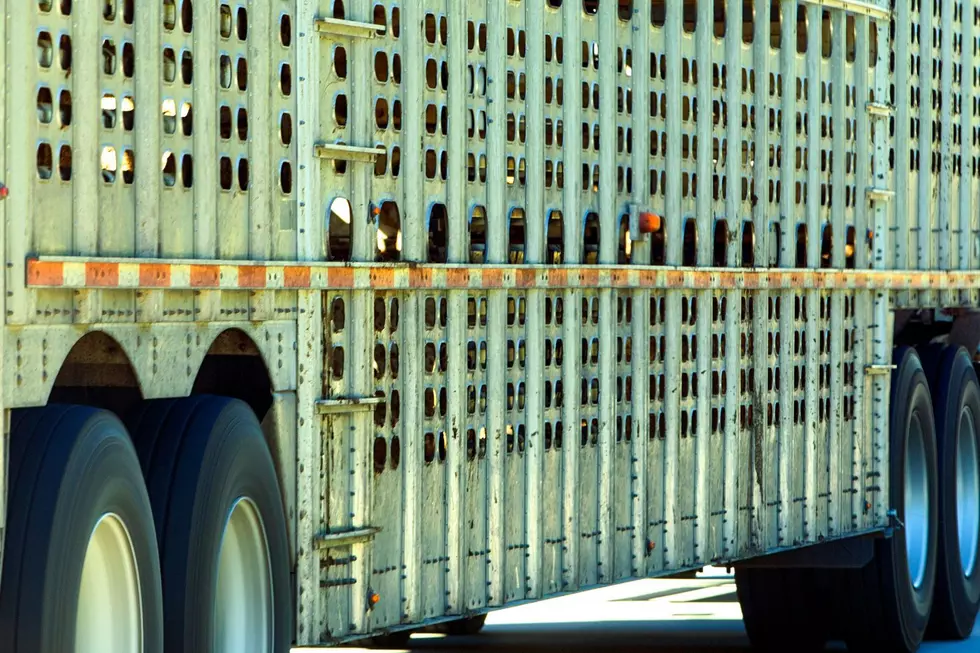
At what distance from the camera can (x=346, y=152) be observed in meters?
8.44

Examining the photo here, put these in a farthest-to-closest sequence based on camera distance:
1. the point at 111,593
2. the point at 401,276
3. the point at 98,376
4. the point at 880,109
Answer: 1. the point at 880,109
2. the point at 401,276
3. the point at 98,376
4. the point at 111,593

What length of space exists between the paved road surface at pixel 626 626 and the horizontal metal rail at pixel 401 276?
2.84m

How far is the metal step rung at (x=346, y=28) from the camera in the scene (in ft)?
27.3

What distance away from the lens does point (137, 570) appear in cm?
700

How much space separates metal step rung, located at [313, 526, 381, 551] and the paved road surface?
6030mm

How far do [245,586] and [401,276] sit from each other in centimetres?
150

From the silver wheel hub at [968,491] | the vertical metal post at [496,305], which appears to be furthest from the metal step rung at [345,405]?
the silver wheel hub at [968,491]

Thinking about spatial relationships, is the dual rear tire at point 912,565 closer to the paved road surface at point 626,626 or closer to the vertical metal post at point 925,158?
the paved road surface at point 626,626

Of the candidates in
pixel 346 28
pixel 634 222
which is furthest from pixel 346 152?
pixel 634 222

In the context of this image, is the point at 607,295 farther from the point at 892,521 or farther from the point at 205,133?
the point at 892,521

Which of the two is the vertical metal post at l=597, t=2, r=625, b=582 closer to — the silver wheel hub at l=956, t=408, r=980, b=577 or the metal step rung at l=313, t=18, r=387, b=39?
the metal step rung at l=313, t=18, r=387, b=39

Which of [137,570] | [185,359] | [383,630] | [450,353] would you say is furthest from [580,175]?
[137,570]

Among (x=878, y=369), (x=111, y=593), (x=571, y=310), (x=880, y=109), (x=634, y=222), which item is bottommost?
(x=111, y=593)

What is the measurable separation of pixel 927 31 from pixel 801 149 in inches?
98.2
